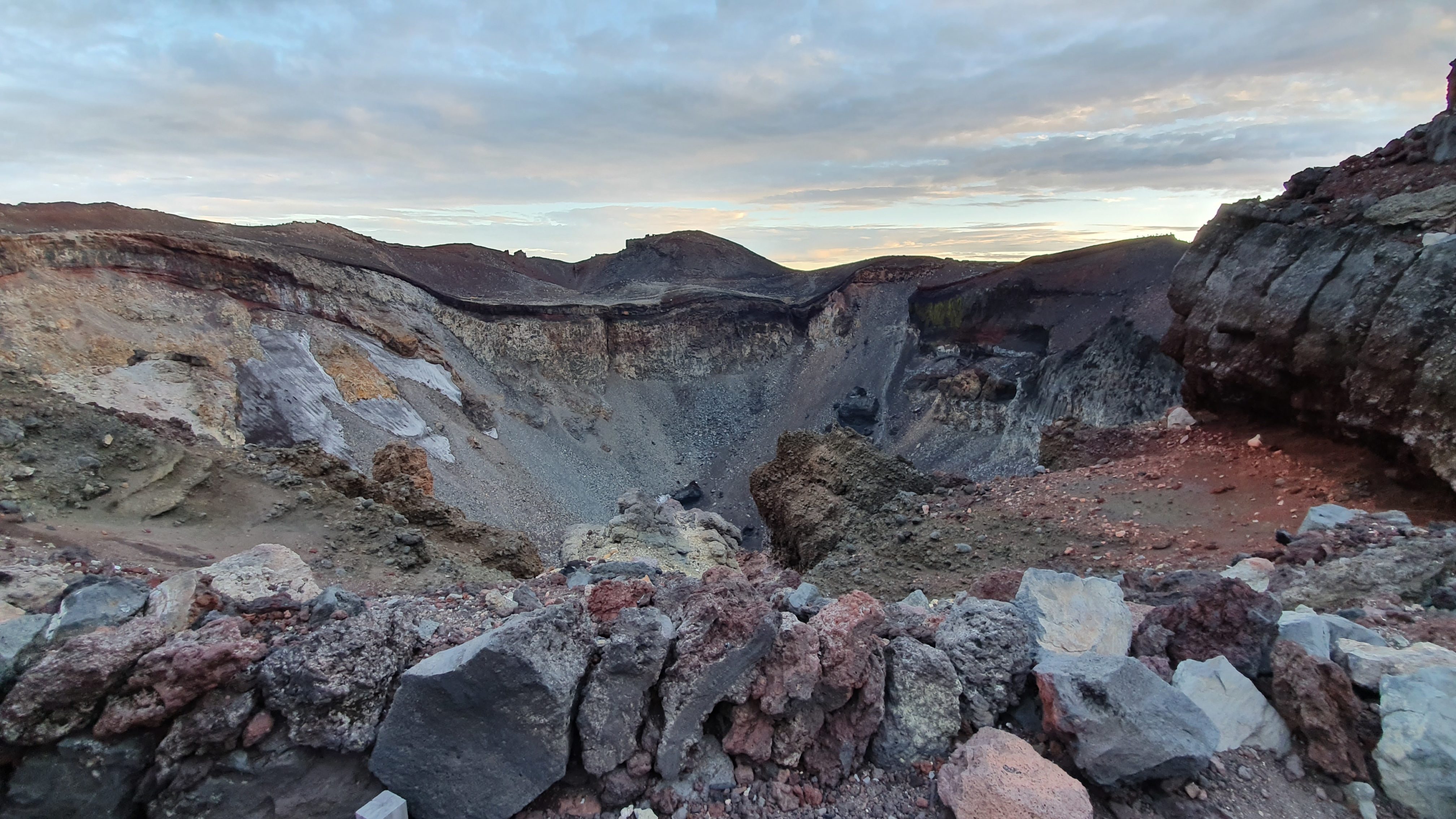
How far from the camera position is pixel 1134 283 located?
2108cm

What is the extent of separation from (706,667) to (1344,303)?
9.85 metres

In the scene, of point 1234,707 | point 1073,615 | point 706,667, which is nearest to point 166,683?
point 706,667

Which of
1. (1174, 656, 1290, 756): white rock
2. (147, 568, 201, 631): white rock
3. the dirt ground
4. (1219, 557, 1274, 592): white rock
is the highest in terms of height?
(147, 568, 201, 631): white rock

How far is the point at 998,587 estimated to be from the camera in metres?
5.22

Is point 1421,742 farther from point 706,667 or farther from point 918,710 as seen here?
point 706,667

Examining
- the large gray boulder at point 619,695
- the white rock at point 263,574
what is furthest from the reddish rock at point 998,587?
the white rock at point 263,574

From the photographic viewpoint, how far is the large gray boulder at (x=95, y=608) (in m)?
2.86

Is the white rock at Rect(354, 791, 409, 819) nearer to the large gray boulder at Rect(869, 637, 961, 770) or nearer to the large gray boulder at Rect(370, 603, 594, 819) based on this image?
the large gray boulder at Rect(370, 603, 594, 819)

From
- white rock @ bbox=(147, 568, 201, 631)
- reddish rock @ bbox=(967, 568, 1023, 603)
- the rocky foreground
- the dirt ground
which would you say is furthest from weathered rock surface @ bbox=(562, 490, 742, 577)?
the rocky foreground

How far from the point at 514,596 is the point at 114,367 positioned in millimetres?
15011

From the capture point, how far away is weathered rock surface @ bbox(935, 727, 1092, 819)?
97.0 inches

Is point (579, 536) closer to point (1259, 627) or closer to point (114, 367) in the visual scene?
point (114, 367)

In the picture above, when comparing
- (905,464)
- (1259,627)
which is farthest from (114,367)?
(1259,627)

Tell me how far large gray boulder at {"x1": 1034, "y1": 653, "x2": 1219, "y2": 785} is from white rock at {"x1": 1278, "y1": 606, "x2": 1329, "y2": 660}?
2.38 ft
